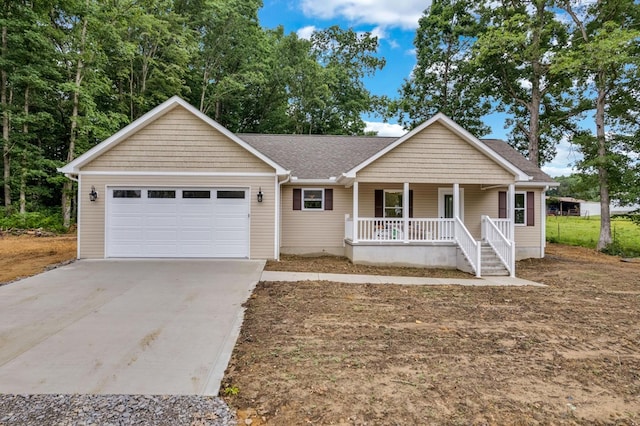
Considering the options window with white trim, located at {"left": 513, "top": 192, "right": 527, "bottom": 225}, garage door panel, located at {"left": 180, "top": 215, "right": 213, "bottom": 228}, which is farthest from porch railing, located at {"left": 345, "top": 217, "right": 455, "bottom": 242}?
garage door panel, located at {"left": 180, "top": 215, "right": 213, "bottom": 228}

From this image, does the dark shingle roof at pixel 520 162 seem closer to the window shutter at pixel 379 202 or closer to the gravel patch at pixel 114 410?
the window shutter at pixel 379 202

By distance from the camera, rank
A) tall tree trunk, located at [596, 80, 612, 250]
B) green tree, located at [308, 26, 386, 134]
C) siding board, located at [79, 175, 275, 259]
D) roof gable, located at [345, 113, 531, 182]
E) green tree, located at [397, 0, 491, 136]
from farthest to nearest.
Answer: green tree, located at [308, 26, 386, 134]
green tree, located at [397, 0, 491, 136]
tall tree trunk, located at [596, 80, 612, 250]
roof gable, located at [345, 113, 531, 182]
siding board, located at [79, 175, 275, 259]

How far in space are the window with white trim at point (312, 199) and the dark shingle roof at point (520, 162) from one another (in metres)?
7.26

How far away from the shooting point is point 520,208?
520 inches

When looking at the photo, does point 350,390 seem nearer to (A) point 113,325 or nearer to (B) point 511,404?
(B) point 511,404

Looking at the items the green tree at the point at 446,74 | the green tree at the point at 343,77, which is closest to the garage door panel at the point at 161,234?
the green tree at the point at 343,77

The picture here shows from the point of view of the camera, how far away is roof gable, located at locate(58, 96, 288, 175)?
10.1 meters

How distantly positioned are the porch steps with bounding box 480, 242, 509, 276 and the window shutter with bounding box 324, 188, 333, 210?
5331 millimetres

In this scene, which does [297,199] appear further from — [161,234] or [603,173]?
[603,173]

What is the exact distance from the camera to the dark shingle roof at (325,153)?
12945 mm

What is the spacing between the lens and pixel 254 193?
10.6m

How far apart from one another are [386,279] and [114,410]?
677 centimetres

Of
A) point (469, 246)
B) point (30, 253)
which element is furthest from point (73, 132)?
point (469, 246)

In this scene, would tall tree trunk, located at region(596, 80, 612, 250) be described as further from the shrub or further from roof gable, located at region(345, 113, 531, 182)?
the shrub
